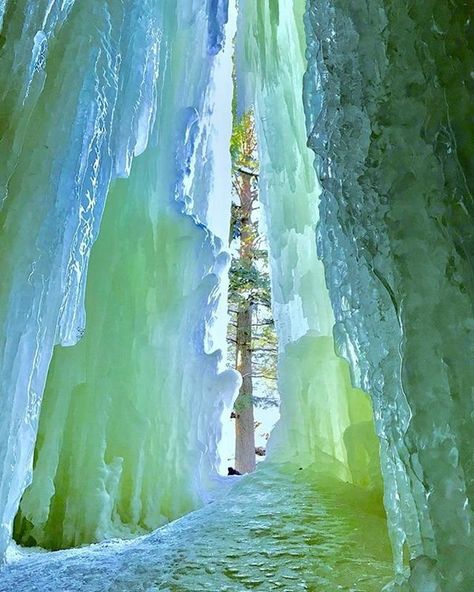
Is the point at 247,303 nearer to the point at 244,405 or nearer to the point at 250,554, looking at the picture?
the point at 244,405

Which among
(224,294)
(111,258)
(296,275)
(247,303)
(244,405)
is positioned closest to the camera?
(296,275)

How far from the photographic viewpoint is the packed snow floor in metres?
1.71

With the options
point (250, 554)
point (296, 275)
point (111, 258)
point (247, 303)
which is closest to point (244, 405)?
point (247, 303)

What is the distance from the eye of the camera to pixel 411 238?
1.34 meters

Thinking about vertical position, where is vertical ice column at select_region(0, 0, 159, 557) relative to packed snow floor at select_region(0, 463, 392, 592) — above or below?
above

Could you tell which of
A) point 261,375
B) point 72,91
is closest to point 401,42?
point 72,91

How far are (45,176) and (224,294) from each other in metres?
2.29

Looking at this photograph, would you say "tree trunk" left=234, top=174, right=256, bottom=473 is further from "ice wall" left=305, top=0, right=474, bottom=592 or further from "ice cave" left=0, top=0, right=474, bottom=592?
"ice wall" left=305, top=0, right=474, bottom=592

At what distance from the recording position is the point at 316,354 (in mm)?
3062

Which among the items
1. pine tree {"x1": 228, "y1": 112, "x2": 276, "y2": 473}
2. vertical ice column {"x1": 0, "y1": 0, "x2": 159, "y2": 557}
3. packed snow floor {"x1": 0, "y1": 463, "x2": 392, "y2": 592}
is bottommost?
packed snow floor {"x1": 0, "y1": 463, "x2": 392, "y2": 592}

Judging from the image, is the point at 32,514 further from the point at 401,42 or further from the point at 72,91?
the point at 401,42

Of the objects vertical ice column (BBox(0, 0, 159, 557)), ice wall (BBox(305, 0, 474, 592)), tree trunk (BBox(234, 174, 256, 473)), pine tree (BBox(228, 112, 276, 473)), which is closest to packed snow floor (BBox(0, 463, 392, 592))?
ice wall (BBox(305, 0, 474, 592))

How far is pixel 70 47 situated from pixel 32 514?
250 cm

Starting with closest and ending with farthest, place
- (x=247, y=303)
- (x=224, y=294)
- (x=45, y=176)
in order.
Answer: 1. (x=45, y=176)
2. (x=224, y=294)
3. (x=247, y=303)
